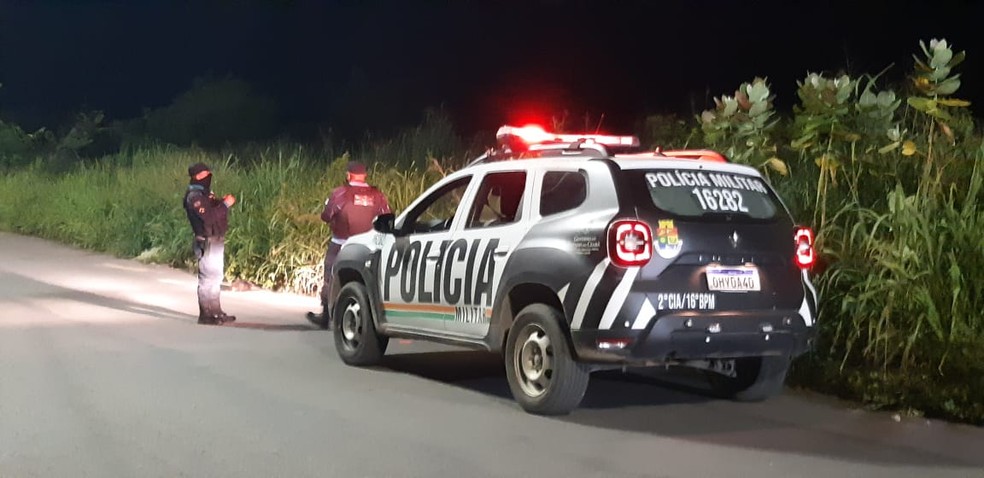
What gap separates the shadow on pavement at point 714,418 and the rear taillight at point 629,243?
1.16 metres

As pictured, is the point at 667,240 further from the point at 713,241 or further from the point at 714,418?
the point at 714,418

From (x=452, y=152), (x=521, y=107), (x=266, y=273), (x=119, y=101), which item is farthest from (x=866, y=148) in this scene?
(x=119, y=101)

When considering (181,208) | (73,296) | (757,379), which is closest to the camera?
(757,379)

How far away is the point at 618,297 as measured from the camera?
287 inches

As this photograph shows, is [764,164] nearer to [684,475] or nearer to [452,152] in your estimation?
[684,475]

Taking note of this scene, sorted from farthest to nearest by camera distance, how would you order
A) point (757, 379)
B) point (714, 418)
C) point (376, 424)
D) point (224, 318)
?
point (224, 318), point (757, 379), point (714, 418), point (376, 424)

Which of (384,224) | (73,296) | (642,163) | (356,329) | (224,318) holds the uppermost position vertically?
(642,163)

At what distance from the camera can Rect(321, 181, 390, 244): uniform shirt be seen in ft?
40.5

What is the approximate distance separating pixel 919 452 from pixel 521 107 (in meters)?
34.5

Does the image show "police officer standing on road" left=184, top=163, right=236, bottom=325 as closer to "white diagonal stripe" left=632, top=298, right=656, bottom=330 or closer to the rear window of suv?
the rear window of suv

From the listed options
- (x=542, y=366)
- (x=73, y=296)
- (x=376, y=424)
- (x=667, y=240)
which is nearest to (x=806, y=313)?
(x=667, y=240)

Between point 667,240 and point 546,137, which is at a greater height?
point 546,137

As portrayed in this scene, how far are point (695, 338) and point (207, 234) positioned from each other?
6.93m

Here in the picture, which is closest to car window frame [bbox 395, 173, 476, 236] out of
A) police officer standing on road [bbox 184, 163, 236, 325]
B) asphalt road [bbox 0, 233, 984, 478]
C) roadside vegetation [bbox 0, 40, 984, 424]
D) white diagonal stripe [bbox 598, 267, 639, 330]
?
asphalt road [bbox 0, 233, 984, 478]
